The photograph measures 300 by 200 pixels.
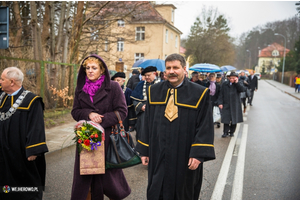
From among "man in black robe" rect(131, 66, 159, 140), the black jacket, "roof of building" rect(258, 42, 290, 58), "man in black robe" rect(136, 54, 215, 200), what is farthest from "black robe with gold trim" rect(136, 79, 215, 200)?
"roof of building" rect(258, 42, 290, 58)

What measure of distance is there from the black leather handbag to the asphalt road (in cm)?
108

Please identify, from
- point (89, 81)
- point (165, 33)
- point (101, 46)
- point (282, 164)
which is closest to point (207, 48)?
point (165, 33)

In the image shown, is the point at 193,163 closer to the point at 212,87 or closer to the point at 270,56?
the point at 212,87

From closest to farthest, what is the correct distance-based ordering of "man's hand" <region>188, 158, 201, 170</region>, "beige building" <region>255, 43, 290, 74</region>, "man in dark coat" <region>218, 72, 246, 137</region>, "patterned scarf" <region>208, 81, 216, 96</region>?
1. "man's hand" <region>188, 158, 201, 170</region>
2. "man in dark coat" <region>218, 72, 246, 137</region>
3. "patterned scarf" <region>208, 81, 216, 96</region>
4. "beige building" <region>255, 43, 290, 74</region>

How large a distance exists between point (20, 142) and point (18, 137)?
69 millimetres

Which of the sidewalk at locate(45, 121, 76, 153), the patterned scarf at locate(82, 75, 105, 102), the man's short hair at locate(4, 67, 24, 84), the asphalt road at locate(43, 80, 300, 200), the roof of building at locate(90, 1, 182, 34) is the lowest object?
the sidewalk at locate(45, 121, 76, 153)

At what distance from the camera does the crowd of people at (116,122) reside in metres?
2.90

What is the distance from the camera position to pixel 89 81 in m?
3.50

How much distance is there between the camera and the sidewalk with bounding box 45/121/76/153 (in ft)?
23.0

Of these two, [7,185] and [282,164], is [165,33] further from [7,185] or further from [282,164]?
[7,185]

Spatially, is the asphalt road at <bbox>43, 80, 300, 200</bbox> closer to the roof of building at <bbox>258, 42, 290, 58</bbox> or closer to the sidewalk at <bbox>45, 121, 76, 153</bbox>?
the sidewalk at <bbox>45, 121, 76, 153</bbox>

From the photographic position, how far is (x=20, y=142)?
3.47m

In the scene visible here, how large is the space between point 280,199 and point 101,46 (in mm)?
13330

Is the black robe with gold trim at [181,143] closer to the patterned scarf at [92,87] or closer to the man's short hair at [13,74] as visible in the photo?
the patterned scarf at [92,87]
